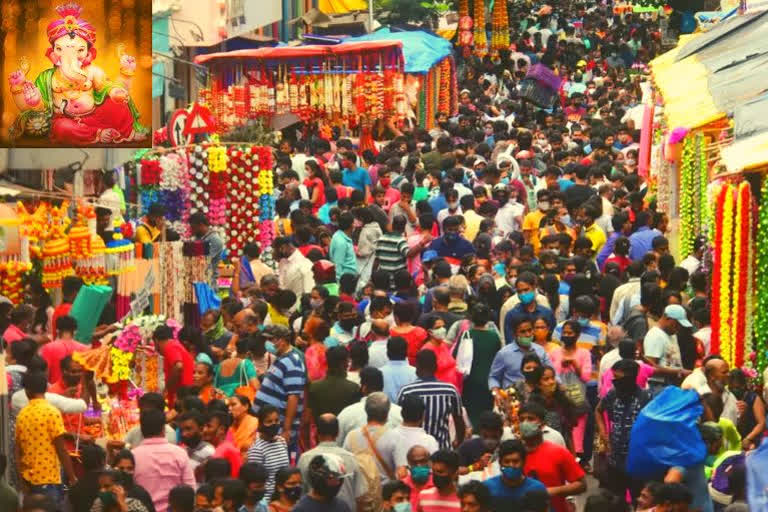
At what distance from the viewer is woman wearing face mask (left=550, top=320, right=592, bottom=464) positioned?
46.1 ft

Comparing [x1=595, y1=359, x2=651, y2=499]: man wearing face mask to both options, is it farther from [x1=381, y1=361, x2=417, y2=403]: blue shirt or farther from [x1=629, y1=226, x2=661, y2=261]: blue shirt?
[x1=629, y1=226, x2=661, y2=261]: blue shirt

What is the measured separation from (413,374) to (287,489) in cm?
257

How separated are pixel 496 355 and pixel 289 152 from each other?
1269cm

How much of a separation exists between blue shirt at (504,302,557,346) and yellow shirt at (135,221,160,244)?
13.1 ft

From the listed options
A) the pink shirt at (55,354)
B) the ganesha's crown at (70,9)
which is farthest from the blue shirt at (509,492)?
the ganesha's crown at (70,9)

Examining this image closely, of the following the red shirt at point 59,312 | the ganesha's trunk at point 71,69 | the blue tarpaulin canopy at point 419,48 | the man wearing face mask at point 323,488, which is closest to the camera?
the man wearing face mask at point 323,488

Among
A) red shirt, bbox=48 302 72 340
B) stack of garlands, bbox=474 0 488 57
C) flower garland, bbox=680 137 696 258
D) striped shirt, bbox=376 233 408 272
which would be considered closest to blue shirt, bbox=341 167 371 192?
flower garland, bbox=680 137 696 258

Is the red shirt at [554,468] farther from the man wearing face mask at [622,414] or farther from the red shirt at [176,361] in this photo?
the red shirt at [176,361]

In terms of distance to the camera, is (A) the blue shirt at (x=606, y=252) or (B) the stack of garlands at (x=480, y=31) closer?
(A) the blue shirt at (x=606, y=252)

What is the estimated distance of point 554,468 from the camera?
11.8 metres

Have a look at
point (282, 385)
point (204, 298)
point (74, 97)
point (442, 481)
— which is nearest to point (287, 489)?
point (442, 481)

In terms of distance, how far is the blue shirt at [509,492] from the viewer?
1103 centimetres

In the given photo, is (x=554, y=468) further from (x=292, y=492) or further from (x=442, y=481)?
(x=292, y=492)

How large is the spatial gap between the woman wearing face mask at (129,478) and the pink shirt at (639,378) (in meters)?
3.57
